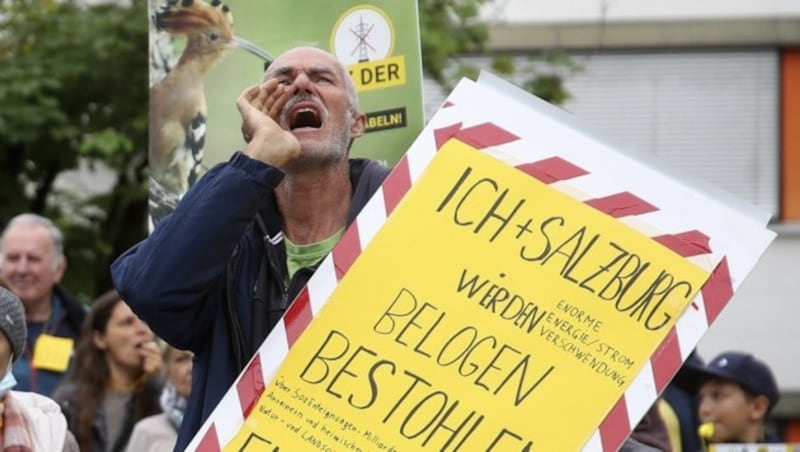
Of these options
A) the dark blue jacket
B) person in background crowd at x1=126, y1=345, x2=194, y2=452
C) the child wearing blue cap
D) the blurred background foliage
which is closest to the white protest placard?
the dark blue jacket

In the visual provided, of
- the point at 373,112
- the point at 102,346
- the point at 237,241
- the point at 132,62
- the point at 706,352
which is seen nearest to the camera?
the point at 237,241

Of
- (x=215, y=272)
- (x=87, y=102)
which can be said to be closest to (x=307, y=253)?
(x=215, y=272)

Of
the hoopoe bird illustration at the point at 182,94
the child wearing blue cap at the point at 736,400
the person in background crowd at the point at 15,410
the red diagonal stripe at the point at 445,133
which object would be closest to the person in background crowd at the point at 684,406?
the child wearing blue cap at the point at 736,400

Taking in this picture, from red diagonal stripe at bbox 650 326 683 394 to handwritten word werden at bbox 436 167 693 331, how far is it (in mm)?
29

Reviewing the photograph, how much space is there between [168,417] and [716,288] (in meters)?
4.02

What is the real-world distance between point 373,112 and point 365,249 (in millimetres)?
1362

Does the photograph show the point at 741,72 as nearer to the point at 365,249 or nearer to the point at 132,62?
the point at 132,62

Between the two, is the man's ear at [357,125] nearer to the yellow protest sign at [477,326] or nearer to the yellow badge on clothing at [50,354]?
the yellow protest sign at [477,326]

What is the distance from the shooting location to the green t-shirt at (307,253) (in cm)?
383

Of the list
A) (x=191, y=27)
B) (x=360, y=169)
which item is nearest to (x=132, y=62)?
(x=191, y=27)

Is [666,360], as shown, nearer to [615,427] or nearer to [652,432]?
[615,427]

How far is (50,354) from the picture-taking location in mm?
7949

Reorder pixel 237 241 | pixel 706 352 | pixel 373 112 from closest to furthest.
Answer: pixel 237 241
pixel 373 112
pixel 706 352

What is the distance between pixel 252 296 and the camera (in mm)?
3783
